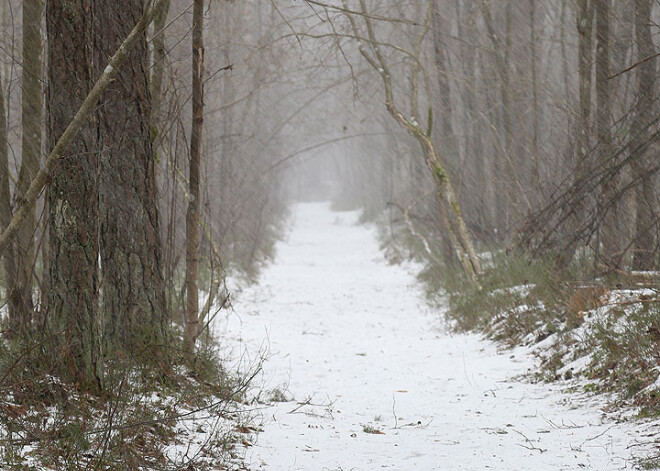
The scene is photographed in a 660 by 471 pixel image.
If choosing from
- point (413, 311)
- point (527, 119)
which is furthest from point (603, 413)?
point (527, 119)

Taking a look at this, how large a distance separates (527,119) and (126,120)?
43.7 feet

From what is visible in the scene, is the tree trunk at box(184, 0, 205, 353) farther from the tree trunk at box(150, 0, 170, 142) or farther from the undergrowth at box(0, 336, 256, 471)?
the undergrowth at box(0, 336, 256, 471)

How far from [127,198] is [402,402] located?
3000mm

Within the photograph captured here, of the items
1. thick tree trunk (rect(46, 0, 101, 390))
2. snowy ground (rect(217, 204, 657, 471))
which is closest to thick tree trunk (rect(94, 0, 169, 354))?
thick tree trunk (rect(46, 0, 101, 390))

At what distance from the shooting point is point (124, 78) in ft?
15.7

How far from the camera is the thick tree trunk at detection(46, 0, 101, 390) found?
13.5 ft

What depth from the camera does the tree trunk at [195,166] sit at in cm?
527

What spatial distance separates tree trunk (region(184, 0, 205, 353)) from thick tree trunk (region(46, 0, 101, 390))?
1.05 m

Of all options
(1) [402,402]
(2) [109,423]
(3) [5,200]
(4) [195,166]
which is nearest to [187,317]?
(4) [195,166]

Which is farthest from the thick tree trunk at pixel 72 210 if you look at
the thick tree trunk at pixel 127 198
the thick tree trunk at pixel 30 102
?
the thick tree trunk at pixel 30 102

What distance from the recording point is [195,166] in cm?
543

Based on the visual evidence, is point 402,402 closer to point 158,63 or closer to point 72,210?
point 72,210

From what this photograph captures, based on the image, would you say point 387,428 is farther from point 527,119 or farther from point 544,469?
point 527,119

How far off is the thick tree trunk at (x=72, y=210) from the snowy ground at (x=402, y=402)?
125 centimetres
